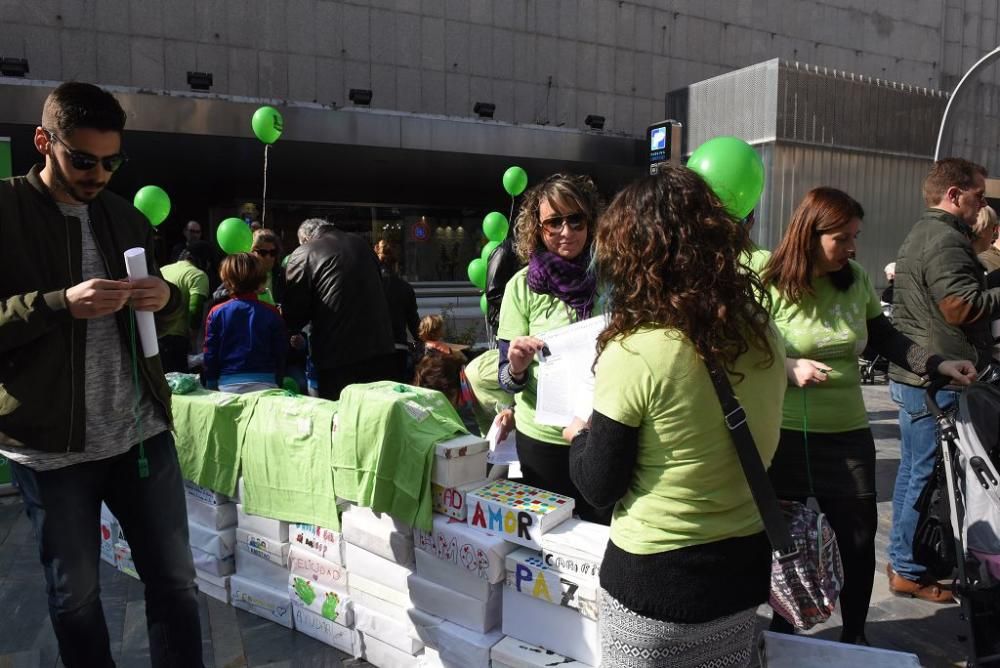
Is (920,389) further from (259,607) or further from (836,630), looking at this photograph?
(259,607)

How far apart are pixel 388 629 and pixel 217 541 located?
3.47 feet

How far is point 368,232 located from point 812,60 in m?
11.6

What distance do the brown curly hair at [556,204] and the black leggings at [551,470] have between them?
2.36 ft

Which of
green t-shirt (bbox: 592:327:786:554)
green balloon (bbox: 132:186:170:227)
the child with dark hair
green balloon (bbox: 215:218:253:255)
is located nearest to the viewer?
green t-shirt (bbox: 592:327:786:554)

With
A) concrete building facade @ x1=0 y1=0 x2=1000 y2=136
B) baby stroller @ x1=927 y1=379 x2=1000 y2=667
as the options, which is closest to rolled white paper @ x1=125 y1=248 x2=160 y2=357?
baby stroller @ x1=927 y1=379 x2=1000 y2=667

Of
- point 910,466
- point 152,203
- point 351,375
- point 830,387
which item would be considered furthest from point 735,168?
point 152,203

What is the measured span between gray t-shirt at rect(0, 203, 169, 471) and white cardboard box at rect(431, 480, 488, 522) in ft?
3.16

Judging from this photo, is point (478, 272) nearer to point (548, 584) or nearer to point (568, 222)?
point (568, 222)

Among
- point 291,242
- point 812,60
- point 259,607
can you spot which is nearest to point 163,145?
point 291,242

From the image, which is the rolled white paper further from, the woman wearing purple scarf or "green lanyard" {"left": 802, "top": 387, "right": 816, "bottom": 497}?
"green lanyard" {"left": 802, "top": 387, "right": 816, "bottom": 497}

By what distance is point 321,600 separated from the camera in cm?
298

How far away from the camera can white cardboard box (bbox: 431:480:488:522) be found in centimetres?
253

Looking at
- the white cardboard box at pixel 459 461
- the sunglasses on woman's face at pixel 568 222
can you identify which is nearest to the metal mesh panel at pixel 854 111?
the sunglasses on woman's face at pixel 568 222

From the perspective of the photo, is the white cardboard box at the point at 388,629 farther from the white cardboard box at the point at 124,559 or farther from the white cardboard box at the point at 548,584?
the white cardboard box at the point at 124,559
